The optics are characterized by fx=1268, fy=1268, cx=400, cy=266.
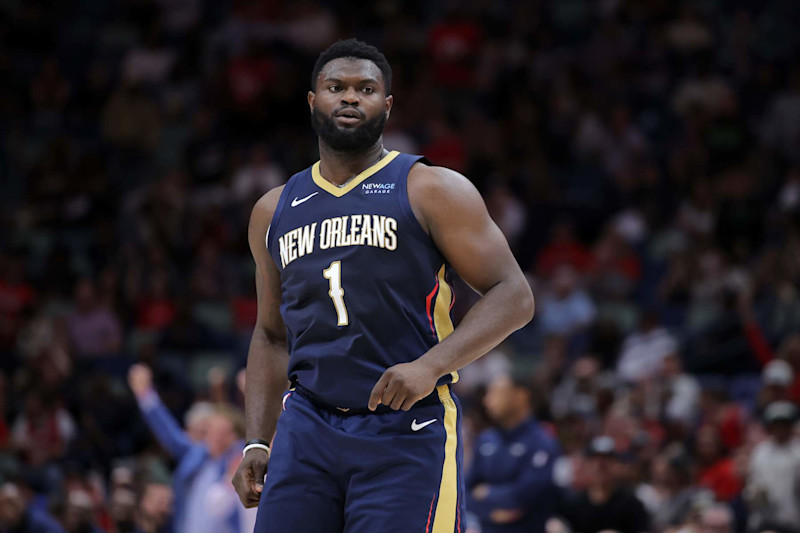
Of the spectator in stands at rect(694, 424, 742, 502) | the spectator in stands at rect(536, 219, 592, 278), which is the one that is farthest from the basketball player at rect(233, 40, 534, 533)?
the spectator in stands at rect(536, 219, 592, 278)

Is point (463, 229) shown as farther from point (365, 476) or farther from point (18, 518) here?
point (18, 518)

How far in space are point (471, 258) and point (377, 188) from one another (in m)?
0.38

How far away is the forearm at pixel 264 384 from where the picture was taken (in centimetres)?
425

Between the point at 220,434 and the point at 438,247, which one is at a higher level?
the point at 220,434

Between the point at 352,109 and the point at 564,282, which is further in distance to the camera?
the point at 564,282

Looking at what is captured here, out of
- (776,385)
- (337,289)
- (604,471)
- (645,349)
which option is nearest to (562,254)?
(645,349)

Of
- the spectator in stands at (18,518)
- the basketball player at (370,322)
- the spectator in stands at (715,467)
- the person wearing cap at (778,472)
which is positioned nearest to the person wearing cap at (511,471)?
the person wearing cap at (778,472)

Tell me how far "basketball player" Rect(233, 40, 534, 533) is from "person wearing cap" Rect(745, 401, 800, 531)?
18.9ft

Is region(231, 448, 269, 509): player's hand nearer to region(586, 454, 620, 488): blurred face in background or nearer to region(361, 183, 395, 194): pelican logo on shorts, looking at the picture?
region(361, 183, 395, 194): pelican logo on shorts

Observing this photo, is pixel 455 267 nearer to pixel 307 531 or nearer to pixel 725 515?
pixel 307 531

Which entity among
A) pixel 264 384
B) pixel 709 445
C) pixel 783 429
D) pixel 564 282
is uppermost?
pixel 564 282

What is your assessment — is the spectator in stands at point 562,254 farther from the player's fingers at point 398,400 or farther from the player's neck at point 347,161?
the player's fingers at point 398,400

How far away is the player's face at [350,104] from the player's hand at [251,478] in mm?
1046

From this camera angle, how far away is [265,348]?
4.36 metres
